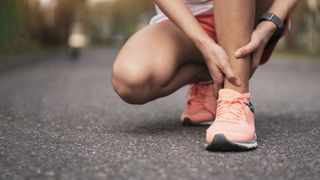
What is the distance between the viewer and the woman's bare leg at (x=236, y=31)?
2244mm

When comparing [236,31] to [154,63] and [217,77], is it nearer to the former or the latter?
[217,77]

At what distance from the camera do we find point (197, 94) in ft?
9.48

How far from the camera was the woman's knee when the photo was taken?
2410mm

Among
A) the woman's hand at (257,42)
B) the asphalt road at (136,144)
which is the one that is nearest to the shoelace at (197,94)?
the asphalt road at (136,144)

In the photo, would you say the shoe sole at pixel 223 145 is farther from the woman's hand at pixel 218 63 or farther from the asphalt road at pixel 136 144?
the woman's hand at pixel 218 63

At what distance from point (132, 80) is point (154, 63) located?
0.11 metres

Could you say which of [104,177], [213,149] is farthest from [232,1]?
[104,177]

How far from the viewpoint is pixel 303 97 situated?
15.9 ft

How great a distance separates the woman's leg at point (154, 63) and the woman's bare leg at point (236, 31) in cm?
28

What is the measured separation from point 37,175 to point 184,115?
3.92 ft

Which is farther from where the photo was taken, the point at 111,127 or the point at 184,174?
the point at 111,127

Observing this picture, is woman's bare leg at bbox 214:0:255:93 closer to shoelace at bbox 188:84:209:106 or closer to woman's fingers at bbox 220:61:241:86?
woman's fingers at bbox 220:61:241:86

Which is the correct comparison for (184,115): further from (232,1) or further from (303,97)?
(303,97)

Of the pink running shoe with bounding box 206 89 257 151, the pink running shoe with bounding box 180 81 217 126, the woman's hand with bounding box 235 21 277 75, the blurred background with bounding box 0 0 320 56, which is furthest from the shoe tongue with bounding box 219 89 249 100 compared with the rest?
the blurred background with bounding box 0 0 320 56
